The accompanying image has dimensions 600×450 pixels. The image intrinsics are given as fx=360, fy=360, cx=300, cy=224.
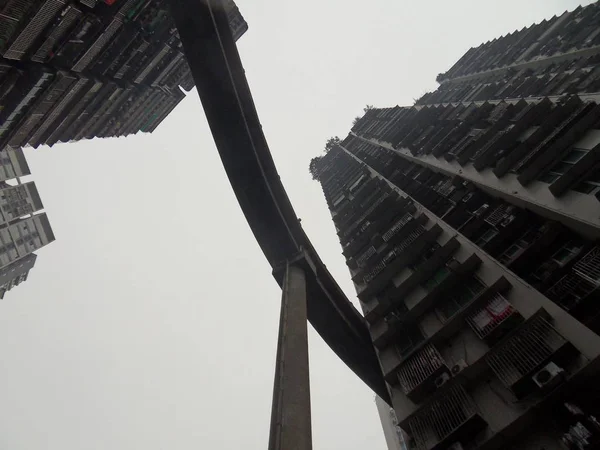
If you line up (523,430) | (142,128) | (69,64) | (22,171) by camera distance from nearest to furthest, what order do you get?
(523,430) → (69,64) → (142,128) → (22,171)

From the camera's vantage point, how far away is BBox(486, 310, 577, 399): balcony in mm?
9891

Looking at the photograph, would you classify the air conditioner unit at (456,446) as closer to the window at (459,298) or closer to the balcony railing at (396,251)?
the window at (459,298)

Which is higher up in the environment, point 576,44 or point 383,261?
point 576,44

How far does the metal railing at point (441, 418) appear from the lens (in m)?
11.1

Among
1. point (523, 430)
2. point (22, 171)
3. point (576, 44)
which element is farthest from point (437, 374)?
point (22, 171)

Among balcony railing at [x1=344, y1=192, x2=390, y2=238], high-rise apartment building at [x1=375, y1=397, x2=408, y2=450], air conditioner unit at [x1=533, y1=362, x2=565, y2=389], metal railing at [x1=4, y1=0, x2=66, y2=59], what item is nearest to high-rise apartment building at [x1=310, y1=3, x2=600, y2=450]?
air conditioner unit at [x1=533, y1=362, x2=565, y2=389]

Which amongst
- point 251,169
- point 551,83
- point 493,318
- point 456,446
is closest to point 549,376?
point 456,446

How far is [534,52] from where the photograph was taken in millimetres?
39500

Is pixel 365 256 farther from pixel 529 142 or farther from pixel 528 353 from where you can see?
pixel 528 353

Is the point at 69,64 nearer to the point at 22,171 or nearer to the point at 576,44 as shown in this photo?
the point at 576,44

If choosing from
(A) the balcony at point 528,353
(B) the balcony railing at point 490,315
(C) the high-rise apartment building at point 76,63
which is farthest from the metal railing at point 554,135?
(C) the high-rise apartment building at point 76,63

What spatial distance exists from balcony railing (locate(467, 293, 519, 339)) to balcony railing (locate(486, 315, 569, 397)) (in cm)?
90

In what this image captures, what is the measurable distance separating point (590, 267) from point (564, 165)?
5750 mm

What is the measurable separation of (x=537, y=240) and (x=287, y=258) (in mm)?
12130
